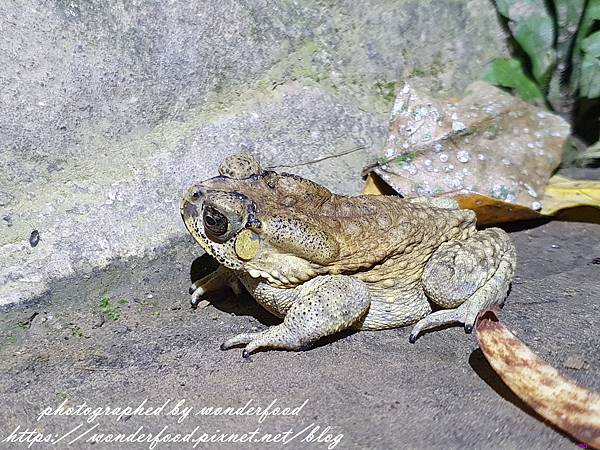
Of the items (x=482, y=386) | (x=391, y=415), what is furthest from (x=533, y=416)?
(x=391, y=415)

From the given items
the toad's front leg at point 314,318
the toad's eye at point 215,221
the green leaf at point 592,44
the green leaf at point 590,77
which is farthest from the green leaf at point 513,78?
the toad's eye at point 215,221

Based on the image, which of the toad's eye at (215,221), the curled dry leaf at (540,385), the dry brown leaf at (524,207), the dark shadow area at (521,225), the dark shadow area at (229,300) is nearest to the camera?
the curled dry leaf at (540,385)

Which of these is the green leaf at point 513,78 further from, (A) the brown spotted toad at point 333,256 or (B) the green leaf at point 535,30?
(A) the brown spotted toad at point 333,256

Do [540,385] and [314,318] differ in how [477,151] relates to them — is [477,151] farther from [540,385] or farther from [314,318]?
[540,385]

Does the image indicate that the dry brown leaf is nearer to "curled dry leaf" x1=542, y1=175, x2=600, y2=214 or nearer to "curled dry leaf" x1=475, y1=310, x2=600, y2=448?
"curled dry leaf" x1=542, y1=175, x2=600, y2=214

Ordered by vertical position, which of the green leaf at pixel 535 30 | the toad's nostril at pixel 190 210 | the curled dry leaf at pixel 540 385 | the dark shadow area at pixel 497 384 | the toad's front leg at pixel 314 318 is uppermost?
the toad's nostril at pixel 190 210
